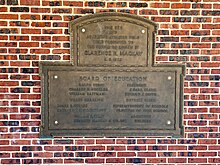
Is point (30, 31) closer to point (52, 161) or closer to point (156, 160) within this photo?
point (52, 161)

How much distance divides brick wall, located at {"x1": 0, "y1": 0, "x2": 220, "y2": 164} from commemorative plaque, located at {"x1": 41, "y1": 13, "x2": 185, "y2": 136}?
92 millimetres

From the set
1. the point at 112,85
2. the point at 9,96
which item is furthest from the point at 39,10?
the point at 112,85

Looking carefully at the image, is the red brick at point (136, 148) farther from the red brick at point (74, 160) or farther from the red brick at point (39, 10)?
the red brick at point (39, 10)

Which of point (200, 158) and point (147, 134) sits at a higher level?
point (147, 134)

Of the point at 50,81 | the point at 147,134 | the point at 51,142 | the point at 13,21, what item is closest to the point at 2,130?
the point at 51,142

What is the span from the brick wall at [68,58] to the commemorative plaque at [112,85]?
9cm

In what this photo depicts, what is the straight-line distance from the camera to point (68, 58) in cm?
323

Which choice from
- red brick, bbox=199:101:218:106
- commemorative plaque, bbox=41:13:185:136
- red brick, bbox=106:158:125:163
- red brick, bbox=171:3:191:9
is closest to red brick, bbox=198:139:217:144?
commemorative plaque, bbox=41:13:185:136

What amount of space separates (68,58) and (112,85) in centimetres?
56

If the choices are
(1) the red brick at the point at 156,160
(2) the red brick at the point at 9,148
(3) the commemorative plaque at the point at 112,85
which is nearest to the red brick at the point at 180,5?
(3) the commemorative plaque at the point at 112,85

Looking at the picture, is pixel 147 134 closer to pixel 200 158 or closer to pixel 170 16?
pixel 200 158

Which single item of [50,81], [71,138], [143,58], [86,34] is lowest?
[71,138]

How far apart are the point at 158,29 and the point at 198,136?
127 cm

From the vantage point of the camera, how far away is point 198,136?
10.9 ft
